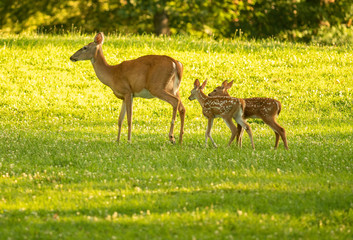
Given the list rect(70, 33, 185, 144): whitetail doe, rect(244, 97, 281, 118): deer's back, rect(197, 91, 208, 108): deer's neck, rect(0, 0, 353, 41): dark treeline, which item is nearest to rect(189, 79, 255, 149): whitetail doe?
rect(244, 97, 281, 118): deer's back

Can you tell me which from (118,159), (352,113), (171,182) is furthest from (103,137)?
(352,113)

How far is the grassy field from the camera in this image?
22.6ft

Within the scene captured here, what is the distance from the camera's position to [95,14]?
114ft

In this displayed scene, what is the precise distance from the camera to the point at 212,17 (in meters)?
33.7

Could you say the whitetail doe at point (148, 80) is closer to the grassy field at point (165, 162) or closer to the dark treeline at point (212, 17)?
the grassy field at point (165, 162)

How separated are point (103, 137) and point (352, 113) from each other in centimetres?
687

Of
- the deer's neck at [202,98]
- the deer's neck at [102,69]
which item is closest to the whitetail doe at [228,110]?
the deer's neck at [202,98]

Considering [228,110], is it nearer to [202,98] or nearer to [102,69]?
[202,98]

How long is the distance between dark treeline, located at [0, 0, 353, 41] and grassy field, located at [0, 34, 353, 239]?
12.1 m

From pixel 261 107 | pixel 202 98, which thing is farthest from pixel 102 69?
pixel 261 107

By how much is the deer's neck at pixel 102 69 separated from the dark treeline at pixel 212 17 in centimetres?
1958

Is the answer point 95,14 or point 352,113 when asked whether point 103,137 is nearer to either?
point 352,113

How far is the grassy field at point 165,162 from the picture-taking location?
688 cm

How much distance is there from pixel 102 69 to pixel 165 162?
3.71 m
